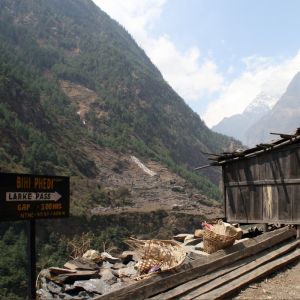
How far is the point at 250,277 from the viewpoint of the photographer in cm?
805

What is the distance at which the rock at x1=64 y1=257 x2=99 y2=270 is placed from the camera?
31.2 ft

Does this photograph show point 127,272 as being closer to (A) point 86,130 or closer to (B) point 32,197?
(B) point 32,197

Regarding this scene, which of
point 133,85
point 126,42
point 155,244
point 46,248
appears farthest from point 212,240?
point 126,42

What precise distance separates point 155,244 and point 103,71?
11093 cm

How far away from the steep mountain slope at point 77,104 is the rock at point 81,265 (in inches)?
1841

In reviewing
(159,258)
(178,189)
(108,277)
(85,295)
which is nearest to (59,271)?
(108,277)

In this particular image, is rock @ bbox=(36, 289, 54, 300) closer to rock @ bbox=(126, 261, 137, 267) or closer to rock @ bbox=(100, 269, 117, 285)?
rock @ bbox=(100, 269, 117, 285)

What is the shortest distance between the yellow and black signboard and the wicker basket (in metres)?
3.36

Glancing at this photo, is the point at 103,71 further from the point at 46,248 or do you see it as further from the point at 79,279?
the point at 79,279

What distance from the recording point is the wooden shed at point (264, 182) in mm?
13266

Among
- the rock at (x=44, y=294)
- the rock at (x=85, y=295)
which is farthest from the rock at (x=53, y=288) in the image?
the rock at (x=85, y=295)

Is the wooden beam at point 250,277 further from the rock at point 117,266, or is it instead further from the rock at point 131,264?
the rock at point 117,266

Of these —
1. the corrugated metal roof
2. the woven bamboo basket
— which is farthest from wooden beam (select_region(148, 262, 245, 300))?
the corrugated metal roof

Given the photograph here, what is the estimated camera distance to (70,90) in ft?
340
